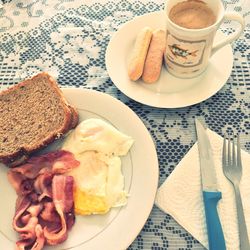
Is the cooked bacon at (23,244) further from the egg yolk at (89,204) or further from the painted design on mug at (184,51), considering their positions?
the painted design on mug at (184,51)

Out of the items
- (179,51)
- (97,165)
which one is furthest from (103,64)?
(97,165)

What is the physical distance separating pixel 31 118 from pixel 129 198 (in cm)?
33

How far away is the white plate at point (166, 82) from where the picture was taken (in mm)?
1056

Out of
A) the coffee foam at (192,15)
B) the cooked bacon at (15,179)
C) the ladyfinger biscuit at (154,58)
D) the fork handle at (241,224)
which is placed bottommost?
the fork handle at (241,224)

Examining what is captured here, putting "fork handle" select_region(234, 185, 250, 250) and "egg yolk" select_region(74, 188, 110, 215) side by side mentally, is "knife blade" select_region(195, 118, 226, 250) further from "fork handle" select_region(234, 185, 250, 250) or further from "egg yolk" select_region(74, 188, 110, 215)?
"egg yolk" select_region(74, 188, 110, 215)

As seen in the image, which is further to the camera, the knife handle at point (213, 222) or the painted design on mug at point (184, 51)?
the painted design on mug at point (184, 51)

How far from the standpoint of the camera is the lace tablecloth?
1.00m

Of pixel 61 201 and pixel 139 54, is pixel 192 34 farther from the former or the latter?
pixel 61 201

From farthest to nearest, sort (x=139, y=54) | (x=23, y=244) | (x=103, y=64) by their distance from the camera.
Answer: (x=103, y=64)
(x=139, y=54)
(x=23, y=244)

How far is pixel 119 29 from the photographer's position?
1.18 m

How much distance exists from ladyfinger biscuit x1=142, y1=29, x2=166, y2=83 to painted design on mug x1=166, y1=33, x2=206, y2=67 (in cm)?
3

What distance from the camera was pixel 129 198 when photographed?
0.91 meters

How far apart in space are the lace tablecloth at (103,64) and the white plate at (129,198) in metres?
0.06

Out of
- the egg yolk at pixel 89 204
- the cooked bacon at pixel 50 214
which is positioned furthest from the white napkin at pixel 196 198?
the cooked bacon at pixel 50 214
